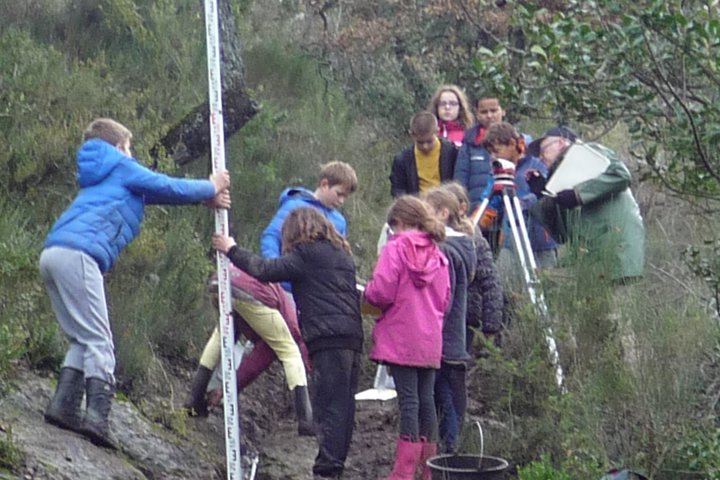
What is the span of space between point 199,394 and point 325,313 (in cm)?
128

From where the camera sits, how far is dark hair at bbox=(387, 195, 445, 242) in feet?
24.3

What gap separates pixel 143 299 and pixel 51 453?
2.35 m

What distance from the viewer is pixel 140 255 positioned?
30.5 ft

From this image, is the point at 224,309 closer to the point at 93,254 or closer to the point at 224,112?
the point at 93,254

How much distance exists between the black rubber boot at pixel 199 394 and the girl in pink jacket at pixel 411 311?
128 cm

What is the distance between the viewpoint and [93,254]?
7.02 m

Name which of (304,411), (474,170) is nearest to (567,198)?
(474,170)

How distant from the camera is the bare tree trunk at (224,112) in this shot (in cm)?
1080

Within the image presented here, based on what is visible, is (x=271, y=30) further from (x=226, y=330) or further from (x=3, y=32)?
(x=226, y=330)

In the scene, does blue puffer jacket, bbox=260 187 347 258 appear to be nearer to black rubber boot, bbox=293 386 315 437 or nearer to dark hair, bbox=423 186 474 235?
dark hair, bbox=423 186 474 235

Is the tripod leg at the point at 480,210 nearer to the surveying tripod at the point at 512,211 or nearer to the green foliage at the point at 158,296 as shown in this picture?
the surveying tripod at the point at 512,211

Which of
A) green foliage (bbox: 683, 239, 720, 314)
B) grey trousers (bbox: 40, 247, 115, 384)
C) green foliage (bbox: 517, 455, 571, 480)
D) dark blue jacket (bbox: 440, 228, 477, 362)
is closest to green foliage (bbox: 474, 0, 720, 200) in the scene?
green foliage (bbox: 683, 239, 720, 314)

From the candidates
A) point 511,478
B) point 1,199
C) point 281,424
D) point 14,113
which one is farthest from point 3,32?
point 511,478

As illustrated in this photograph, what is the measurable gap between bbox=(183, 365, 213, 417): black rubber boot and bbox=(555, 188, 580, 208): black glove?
2514 mm
